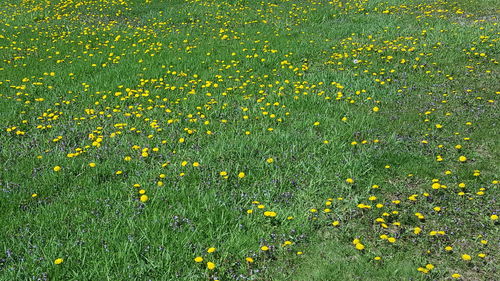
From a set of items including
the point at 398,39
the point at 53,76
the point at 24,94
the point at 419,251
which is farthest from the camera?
the point at 398,39

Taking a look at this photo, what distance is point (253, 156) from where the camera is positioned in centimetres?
512

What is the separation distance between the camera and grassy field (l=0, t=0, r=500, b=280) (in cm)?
364

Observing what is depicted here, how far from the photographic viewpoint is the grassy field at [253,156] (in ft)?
11.9

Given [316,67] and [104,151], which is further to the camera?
[316,67]

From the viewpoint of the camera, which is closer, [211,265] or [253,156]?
[211,265]

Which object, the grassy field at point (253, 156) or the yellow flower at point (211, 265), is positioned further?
the grassy field at point (253, 156)

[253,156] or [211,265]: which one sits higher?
[211,265]

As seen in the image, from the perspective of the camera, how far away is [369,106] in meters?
6.30

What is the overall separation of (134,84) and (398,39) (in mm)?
5145

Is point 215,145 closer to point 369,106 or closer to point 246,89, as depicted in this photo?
point 246,89

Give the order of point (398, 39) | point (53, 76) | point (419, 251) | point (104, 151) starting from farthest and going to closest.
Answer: point (398, 39)
point (53, 76)
point (104, 151)
point (419, 251)

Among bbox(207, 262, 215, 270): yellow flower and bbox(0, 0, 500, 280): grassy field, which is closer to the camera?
bbox(207, 262, 215, 270): yellow flower

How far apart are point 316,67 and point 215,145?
3.34m

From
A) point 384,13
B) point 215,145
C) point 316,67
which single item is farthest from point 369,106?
point 384,13
